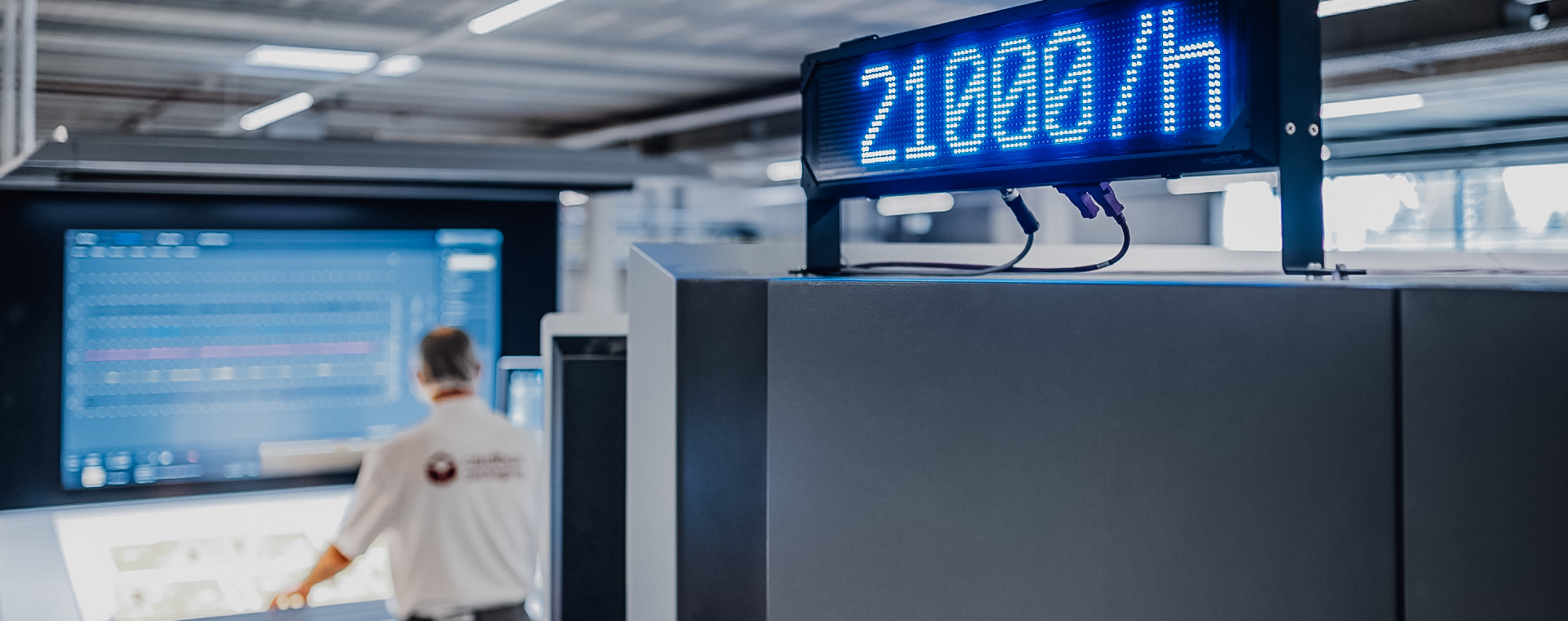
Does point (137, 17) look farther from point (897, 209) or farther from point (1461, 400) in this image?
point (897, 209)

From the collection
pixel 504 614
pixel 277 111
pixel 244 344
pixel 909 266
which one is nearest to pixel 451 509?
pixel 504 614

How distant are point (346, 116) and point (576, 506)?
7.66 meters

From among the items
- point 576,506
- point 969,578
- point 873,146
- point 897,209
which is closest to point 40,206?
point 576,506

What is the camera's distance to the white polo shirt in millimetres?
2764

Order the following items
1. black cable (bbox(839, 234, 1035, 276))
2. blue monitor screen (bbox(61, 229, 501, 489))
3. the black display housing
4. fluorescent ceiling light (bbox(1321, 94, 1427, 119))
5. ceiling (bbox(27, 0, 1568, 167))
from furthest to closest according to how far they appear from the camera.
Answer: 1. fluorescent ceiling light (bbox(1321, 94, 1427, 119))
2. ceiling (bbox(27, 0, 1568, 167))
3. blue monitor screen (bbox(61, 229, 501, 489))
4. black cable (bbox(839, 234, 1035, 276))
5. the black display housing

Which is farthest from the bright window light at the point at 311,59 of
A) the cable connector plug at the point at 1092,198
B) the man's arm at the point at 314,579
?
the cable connector plug at the point at 1092,198

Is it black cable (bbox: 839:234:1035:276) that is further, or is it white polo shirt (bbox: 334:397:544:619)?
white polo shirt (bbox: 334:397:544:619)

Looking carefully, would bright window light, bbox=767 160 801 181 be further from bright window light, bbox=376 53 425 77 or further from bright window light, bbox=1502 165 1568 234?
bright window light, bbox=1502 165 1568 234

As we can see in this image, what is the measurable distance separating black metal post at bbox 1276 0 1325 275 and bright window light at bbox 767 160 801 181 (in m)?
8.65

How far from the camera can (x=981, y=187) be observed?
3.44 ft

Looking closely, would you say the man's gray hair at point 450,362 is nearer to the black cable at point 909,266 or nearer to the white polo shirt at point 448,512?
the white polo shirt at point 448,512

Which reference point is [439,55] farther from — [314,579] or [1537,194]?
[1537,194]

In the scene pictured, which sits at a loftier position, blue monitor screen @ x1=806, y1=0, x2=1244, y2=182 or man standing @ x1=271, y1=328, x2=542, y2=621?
blue monitor screen @ x1=806, y1=0, x2=1244, y2=182

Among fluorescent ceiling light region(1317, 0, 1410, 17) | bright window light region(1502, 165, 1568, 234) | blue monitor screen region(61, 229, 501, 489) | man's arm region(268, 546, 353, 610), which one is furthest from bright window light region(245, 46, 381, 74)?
bright window light region(1502, 165, 1568, 234)
